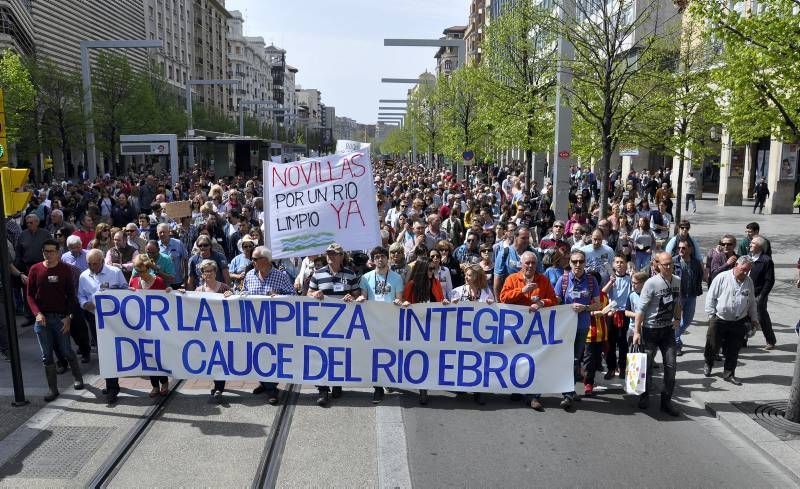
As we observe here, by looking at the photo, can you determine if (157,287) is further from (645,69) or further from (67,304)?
(645,69)

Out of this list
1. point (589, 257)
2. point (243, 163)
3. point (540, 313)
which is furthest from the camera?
point (243, 163)

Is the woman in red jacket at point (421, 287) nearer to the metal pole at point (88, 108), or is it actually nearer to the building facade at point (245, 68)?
the metal pole at point (88, 108)

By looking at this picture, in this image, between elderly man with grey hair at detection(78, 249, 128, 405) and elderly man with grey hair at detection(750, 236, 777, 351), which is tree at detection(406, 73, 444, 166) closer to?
elderly man with grey hair at detection(750, 236, 777, 351)

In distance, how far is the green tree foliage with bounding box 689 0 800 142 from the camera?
9.13 m

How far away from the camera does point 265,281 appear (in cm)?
789

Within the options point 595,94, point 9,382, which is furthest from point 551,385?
point 595,94

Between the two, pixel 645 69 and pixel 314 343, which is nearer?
pixel 314 343

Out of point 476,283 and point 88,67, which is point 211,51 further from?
point 476,283

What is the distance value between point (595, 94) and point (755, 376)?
9.64 m

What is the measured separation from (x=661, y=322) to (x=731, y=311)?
134 cm

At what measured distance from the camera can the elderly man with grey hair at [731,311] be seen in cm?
820

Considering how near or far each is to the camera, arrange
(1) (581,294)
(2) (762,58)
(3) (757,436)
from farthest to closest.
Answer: (2) (762,58), (1) (581,294), (3) (757,436)

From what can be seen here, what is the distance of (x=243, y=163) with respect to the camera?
4212 centimetres

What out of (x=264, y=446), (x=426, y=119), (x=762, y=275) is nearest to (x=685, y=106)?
(x=762, y=275)
